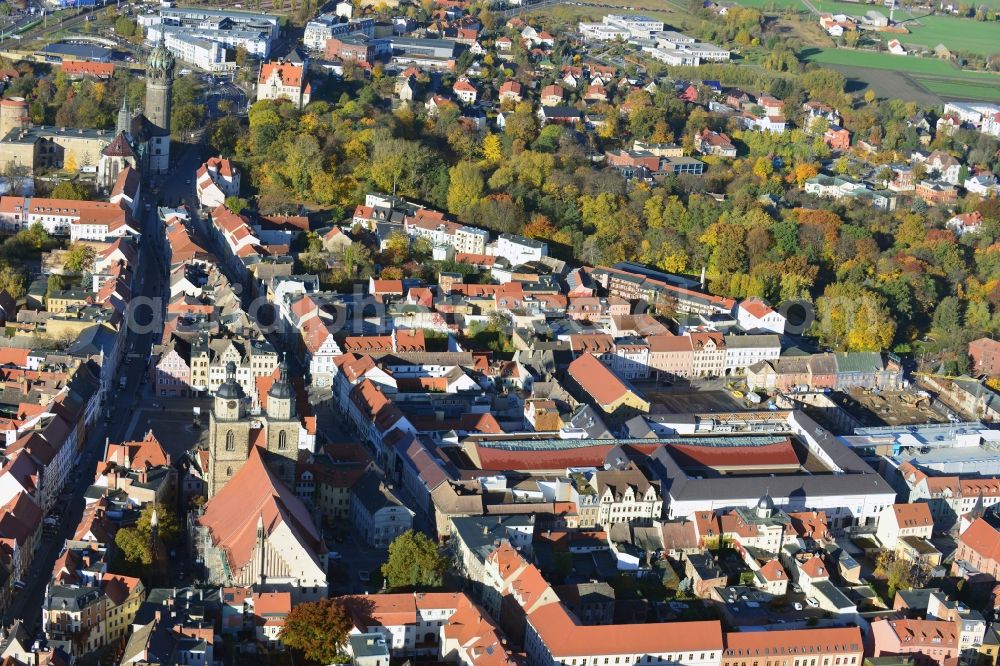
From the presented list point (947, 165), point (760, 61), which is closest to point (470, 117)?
point (947, 165)

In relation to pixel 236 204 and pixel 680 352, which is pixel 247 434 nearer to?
pixel 680 352

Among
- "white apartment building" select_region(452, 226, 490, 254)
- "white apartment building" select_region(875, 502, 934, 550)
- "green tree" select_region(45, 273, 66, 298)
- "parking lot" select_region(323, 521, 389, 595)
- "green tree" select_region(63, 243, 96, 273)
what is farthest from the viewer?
"white apartment building" select_region(452, 226, 490, 254)

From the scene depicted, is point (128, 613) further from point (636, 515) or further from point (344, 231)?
point (344, 231)

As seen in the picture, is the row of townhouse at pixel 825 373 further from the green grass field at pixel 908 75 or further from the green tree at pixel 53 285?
the green grass field at pixel 908 75

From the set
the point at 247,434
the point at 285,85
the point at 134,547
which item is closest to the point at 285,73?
the point at 285,85

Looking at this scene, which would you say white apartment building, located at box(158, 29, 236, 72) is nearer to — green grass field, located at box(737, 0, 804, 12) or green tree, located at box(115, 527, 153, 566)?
green grass field, located at box(737, 0, 804, 12)

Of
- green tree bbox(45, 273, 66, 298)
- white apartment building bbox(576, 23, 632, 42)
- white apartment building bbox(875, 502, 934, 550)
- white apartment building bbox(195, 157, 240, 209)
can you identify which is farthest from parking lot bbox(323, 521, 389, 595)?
white apartment building bbox(576, 23, 632, 42)

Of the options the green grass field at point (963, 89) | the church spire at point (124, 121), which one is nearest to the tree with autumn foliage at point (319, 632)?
the church spire at point (124, 121)
